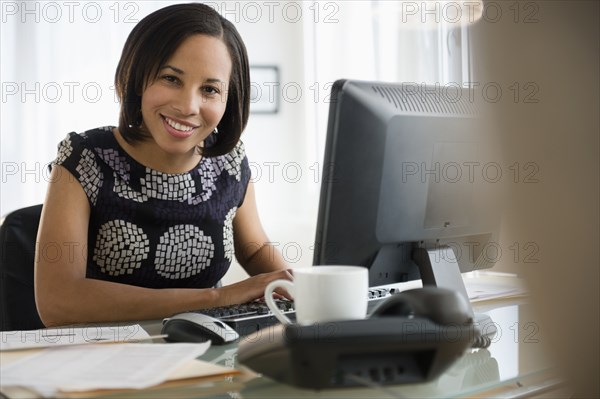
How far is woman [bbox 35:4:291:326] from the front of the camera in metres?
1.67

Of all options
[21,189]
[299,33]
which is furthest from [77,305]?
[299,33]

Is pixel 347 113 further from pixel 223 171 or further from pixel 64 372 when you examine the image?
pixel 223 171

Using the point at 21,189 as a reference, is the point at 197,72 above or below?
above

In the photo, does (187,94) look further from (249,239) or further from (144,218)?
(249,239)

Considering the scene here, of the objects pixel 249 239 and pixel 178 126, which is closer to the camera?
pixel 178 126

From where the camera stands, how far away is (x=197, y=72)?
5.57 ft

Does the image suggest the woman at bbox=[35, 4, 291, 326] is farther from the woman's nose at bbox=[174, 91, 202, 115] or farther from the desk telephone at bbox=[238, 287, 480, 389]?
the desk telephone at bbox=[238, 287, 480, 389]

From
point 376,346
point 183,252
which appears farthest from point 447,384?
point 183,252

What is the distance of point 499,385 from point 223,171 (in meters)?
1.16

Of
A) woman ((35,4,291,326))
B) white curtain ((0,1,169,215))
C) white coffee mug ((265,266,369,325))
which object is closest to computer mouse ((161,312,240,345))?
white coffee mug ((265,266,369,325))

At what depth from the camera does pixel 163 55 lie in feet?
5.49

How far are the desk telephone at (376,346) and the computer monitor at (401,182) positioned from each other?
272 mm

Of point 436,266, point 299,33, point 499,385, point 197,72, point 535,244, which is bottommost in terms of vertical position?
point 499,385

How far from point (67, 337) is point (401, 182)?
0.56m
